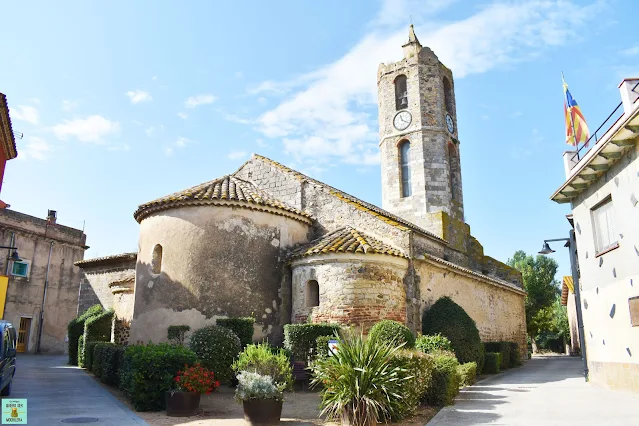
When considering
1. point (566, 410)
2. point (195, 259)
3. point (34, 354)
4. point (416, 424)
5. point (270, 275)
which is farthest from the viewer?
point (34, 354)

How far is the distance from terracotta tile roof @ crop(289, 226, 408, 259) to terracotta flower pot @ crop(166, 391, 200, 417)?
730 cm

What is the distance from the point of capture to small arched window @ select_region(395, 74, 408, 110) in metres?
28.2

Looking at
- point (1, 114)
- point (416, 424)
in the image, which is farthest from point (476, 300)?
point (1, 114)

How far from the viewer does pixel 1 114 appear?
1477 cm

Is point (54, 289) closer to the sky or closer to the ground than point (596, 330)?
closer to the sky

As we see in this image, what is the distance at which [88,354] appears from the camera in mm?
18453

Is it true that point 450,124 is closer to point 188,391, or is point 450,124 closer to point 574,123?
point 574,123

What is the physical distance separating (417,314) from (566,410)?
7.17 metres

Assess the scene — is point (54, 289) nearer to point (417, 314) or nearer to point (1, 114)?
point (1, 114)

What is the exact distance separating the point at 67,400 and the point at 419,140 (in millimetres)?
20940

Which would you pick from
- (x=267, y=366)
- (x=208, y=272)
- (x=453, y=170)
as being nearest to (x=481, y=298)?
(x=453, y=170)

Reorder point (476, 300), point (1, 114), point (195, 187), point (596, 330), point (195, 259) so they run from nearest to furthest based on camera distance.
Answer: point (596, 330)
point (1, 114)
point (195, 259)
point (195, 187)
point (476, 300)

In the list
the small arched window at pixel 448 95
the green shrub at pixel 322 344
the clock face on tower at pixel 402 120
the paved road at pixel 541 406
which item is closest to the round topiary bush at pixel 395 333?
the green shrub at pixel 322 344

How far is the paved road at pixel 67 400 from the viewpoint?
9188mm
